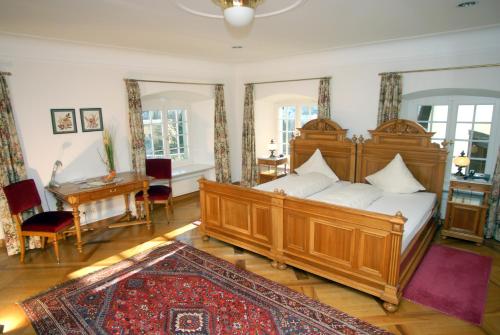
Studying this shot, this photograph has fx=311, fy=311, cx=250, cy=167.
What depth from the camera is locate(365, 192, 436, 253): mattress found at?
129 inches

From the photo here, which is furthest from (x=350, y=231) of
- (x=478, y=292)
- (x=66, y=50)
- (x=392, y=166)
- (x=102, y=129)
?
(x=66, y=50)

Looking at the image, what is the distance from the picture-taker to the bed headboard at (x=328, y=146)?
5.20m

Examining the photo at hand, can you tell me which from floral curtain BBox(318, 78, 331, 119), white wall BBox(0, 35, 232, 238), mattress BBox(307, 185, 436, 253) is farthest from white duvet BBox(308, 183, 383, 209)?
white wall BBox(0, 35, 232, 238)

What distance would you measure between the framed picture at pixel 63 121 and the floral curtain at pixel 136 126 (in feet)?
2.79

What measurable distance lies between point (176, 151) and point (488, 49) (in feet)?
18.6

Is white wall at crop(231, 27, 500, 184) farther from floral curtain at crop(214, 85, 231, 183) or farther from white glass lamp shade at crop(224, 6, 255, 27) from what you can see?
white glass lamp shade at crop(224, 6, 255, 27)

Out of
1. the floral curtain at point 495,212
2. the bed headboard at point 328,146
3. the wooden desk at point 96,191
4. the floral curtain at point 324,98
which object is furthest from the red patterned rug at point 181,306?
the floral curtain at point 324,98

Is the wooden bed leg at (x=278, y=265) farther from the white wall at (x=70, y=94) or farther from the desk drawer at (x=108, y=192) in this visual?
the white wall at (x=70, y=94)

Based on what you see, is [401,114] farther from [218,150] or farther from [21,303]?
[21,303]

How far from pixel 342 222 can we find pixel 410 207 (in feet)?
4.08

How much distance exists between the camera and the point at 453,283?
3350 millimetres

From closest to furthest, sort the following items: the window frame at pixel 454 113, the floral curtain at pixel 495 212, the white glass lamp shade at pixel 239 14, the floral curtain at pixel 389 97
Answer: the white glass lamp shade at pixel 239 14, the floral curtain at pixel 495 212, the window frame at pixel 454 113, the floral curtain at pixel 389 97

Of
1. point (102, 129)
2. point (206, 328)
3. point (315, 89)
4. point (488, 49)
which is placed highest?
point (488, 49)

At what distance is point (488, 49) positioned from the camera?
162 inches
